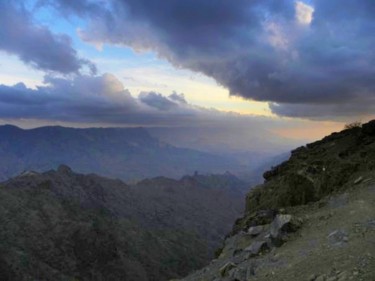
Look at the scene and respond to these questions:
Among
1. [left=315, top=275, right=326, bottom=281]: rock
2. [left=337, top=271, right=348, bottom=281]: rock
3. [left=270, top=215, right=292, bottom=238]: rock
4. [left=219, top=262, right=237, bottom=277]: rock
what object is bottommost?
[left=219, top=262, right=237, bottom=277]: rock

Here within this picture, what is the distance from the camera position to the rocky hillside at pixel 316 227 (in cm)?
1939

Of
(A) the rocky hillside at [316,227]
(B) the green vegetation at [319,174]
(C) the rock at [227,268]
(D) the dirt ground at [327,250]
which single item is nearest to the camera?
(D) the dirt ground at [327,250]

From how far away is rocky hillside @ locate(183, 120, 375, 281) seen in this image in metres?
19.4

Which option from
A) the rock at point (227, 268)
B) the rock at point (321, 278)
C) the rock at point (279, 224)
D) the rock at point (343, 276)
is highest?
the rock at point (279, 224)

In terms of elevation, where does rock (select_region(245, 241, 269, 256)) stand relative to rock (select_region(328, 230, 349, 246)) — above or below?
below

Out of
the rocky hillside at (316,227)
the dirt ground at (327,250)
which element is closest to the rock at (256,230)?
the rocky hillside at (316,227)

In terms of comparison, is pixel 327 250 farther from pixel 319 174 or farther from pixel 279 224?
pixel 319 174

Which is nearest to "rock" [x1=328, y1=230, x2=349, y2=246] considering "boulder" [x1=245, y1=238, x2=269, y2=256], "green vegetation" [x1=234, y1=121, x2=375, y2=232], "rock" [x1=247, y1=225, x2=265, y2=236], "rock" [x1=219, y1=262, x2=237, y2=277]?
"boulder" [x1=245, y1=238, x2=269, y2=256]

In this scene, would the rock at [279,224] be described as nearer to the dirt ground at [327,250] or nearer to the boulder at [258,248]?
the boulder at [258,248]

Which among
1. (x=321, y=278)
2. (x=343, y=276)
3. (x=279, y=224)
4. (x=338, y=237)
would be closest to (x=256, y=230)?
(x=279, y=224)

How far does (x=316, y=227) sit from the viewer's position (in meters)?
25.8

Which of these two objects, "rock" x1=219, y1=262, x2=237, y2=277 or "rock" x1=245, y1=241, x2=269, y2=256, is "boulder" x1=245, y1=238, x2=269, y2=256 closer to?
"rock" x1=245, y1=241, x2=269, y2=256

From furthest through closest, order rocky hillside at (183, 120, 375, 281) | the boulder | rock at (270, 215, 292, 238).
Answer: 1. rock at (270, 215, 292, 238)
2. the boulder
3. rocky hillside at (183, 120, 375, 281)

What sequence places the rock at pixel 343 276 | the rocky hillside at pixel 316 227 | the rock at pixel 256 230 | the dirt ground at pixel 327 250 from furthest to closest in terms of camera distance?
the rock at pixel 256 230, the rocky hillside at pixel 316 227, the dirt ground at pixel 327 250, the rock at pixel 343 276
